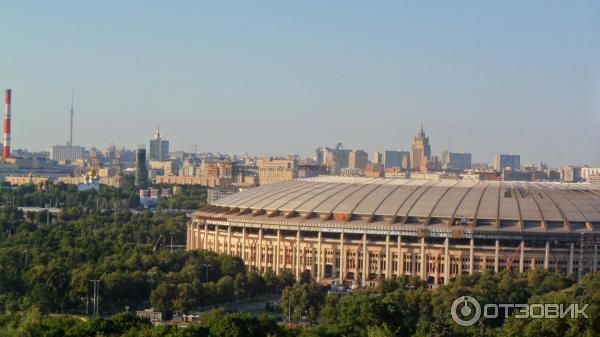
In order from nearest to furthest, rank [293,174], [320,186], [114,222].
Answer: [320,186], [114,222], [293,174]

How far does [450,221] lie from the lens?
6128 centimetres

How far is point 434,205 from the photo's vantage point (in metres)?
63.4

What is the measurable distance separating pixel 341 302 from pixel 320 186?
29056mm

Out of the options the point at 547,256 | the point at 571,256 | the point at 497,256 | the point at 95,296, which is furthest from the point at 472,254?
the point at 95,296

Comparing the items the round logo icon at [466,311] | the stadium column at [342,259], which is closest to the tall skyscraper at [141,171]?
the stadium column at [342,259]

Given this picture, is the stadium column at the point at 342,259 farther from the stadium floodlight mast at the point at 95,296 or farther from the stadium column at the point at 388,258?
the stadium floodlight mast at the point at 95,296

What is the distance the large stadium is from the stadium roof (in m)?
0.05

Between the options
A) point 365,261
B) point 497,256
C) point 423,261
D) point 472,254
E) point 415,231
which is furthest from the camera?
point 365,261

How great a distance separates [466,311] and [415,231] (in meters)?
20.3

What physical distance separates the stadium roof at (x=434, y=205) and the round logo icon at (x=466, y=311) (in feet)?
59.1

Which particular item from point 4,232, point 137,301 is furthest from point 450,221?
point 4,232

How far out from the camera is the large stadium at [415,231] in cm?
6016

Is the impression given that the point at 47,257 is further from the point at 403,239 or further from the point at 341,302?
the point at 341,302

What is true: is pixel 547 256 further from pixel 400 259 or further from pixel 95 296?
pixel 95 296
